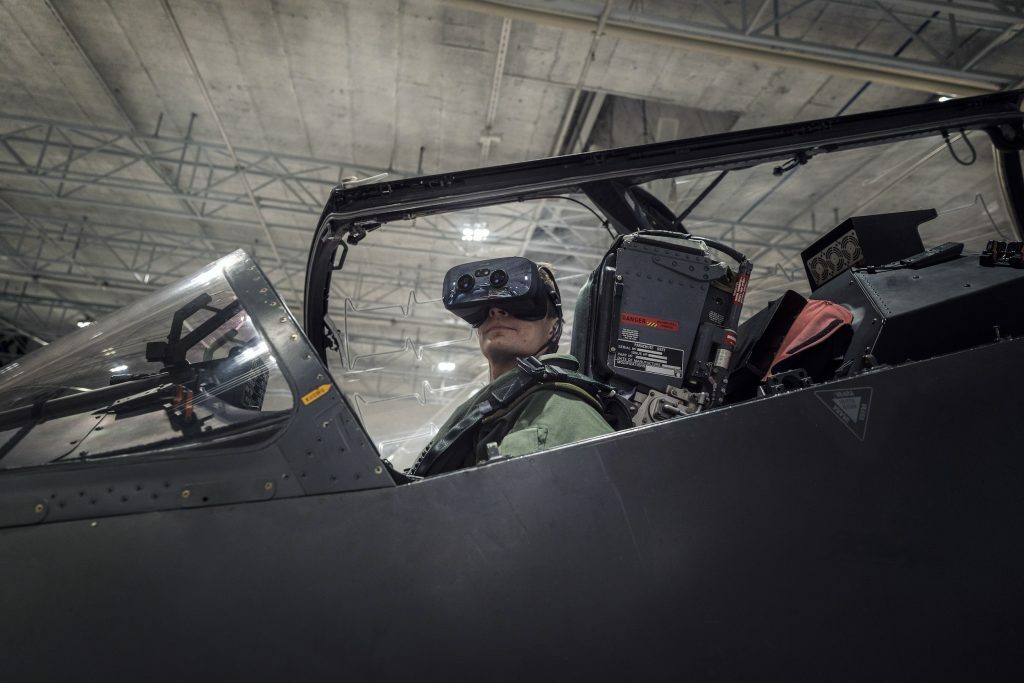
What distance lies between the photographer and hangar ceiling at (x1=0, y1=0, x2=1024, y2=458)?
667 centimetres

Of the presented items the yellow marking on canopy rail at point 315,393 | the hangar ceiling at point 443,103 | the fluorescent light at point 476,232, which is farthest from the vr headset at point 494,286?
the fluorescent light at point 476,232

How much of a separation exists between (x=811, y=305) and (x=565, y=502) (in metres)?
1.27

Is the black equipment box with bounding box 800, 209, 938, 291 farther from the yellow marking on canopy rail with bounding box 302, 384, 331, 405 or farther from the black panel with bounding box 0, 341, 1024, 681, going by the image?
the yellow marking on canopy rail with bounding box 302, 384, 331, 405

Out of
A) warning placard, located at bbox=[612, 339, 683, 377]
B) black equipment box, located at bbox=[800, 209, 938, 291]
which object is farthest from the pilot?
black equipment box, located at bbox=[800, 209, 938, 291]

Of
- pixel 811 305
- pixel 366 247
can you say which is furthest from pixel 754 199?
Result: pixel 811 305

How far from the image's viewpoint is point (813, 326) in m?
2.01

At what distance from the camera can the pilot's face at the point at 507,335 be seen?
9.51 feet

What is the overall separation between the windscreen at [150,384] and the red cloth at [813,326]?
1523 mm

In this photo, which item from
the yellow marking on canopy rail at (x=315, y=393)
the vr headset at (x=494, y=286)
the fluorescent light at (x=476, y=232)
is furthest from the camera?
the fluorescent light at (x=476, y=232)

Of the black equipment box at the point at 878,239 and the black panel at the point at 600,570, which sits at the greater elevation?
the black equipment box at the point at 878,239

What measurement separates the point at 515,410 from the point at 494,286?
71 cm

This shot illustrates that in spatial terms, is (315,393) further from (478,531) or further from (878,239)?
(878,239)

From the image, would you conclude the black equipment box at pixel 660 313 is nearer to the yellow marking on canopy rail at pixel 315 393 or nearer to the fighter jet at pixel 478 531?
the fighter jet at pixel 478 531

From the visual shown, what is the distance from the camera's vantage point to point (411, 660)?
3.94 feet
